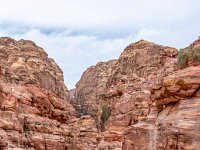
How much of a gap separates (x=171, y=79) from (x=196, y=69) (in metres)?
1.24

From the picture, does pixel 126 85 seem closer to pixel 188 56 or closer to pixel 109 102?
pixel 109 102

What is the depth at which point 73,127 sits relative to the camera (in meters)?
55.2

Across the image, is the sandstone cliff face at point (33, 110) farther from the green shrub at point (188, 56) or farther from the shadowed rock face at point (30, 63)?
the green shrub at point (188, 56)

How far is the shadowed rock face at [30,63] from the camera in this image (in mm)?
62875

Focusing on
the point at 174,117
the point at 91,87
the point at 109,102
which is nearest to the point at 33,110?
the point at 109,102

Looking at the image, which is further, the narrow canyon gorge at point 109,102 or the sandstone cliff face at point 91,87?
the sandstone cliff face at point 91,87

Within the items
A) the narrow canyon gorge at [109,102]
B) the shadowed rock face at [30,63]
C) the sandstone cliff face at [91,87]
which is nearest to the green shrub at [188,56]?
the narrow canyon gorge at [109,102]

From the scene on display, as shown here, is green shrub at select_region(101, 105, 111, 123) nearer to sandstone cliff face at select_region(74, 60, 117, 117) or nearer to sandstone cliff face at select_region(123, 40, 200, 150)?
sandstone cliff face at select_region(74, 60, 117, 117)

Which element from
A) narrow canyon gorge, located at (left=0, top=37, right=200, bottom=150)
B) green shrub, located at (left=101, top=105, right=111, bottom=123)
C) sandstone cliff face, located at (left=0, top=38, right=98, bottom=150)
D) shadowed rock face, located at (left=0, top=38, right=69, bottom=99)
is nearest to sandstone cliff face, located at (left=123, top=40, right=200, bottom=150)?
narrow canyon gorge, located at (left=0, top=37, right=200, bottom=150)

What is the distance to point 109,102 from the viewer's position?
6625 centimetres

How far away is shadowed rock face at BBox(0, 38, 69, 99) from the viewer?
206 ft

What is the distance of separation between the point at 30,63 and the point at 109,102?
15690 millimetres

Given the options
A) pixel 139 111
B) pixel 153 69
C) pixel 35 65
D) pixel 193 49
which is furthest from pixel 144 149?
pixel 35 65

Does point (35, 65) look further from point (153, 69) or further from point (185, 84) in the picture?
point (185, 84)
